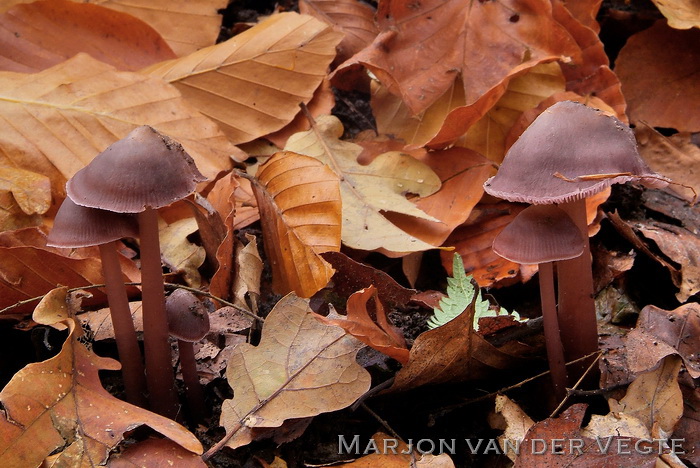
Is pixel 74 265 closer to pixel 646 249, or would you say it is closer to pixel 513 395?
pixel 513 395

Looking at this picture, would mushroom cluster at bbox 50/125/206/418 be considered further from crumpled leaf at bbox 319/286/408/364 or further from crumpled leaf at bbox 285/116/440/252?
crumpled leaf at bbox 285/116/440/252

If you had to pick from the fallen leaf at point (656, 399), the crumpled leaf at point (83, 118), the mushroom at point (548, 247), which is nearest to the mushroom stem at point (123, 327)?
the crumpled leaf at point (83, 118)

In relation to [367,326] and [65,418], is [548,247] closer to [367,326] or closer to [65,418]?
[367,326]

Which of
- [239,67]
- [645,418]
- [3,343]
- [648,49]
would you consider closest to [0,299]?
[3,343]

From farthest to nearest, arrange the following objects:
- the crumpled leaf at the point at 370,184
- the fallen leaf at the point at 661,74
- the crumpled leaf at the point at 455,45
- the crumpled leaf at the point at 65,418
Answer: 1. the fallen leaf at the point at 661,74
2. the crumpled leaf at the point at 455,45
3. the crumpled leaf at the point at 370,184
4. the crumpled leaf at the point at 65,418

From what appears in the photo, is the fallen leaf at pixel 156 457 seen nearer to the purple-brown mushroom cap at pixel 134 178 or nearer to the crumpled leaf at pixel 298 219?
the purple-brown mushroom cap at pixel 134 178

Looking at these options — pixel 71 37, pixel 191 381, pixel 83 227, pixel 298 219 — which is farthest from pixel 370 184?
pixel 71 37
